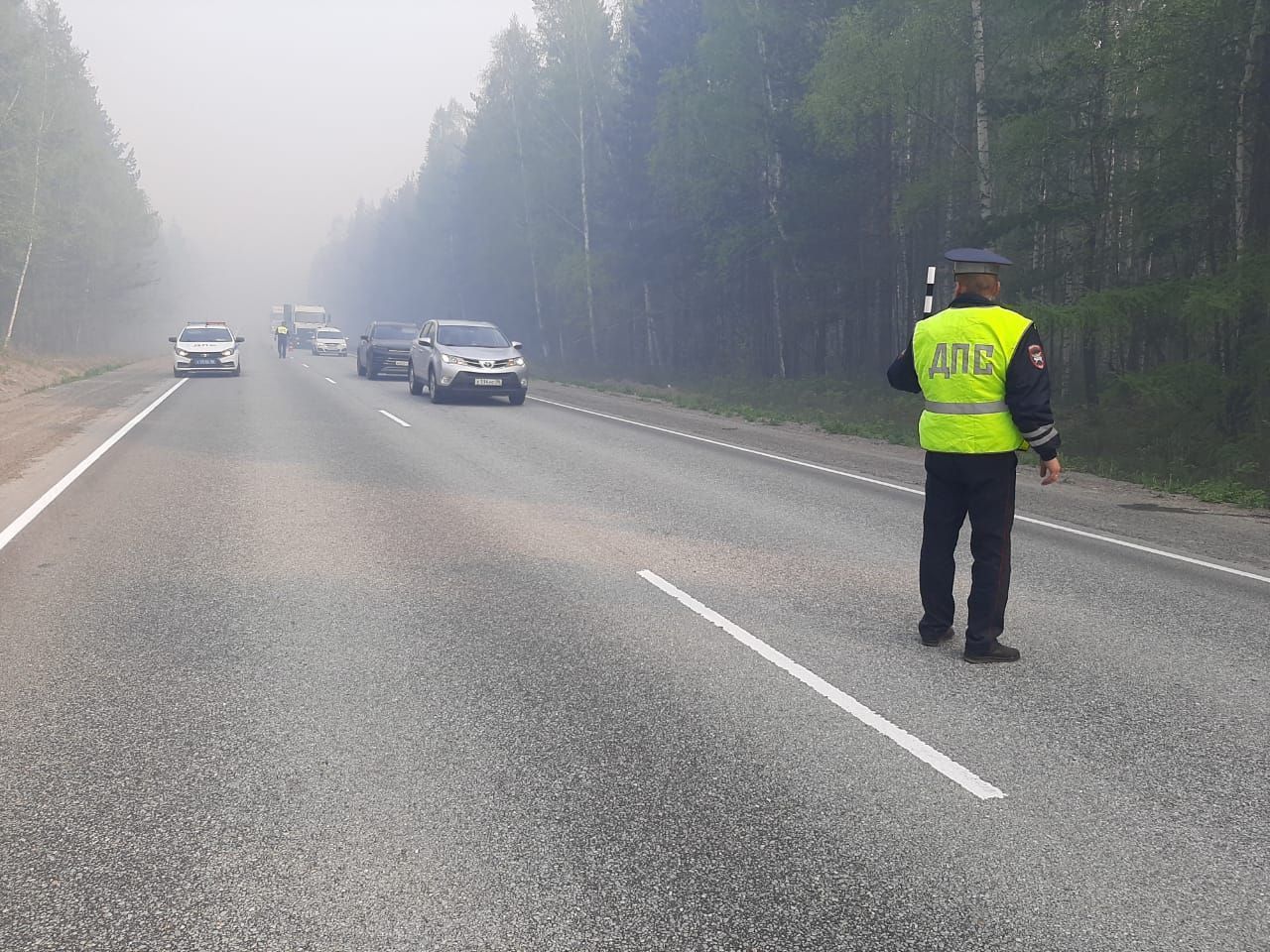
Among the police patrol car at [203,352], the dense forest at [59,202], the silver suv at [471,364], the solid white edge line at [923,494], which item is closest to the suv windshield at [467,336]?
the silver suv at [471,364]

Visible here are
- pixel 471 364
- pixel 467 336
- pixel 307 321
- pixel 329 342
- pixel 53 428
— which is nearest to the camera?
pixel 53 428

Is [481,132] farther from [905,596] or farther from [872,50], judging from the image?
[905,596]

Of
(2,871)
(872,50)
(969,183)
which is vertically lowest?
(2,871)

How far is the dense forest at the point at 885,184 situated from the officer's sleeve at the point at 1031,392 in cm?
910

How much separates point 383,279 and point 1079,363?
318 ft

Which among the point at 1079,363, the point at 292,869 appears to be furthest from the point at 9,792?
the point at 1079,363

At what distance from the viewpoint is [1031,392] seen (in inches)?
204

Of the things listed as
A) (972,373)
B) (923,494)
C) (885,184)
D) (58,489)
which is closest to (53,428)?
(58,489)

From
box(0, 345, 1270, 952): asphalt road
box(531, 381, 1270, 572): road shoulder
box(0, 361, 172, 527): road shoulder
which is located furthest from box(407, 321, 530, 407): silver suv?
box(0, 345, 1270, 952): asphalt road

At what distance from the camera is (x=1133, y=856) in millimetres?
3330

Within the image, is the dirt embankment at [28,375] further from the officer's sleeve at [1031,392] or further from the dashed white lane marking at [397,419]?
the officer's sleeve at [1031,392]

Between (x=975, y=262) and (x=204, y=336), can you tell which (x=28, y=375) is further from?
(x=975, y=262)

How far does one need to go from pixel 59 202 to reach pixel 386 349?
3356 cm

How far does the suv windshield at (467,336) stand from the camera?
22.2m
